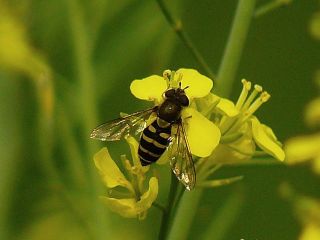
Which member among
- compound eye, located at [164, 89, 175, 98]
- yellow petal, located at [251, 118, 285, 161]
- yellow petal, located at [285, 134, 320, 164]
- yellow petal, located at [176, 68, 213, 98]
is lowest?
yellow petal, located at [285, 134, 320, 164]

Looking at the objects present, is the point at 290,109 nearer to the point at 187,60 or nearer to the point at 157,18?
the point at 187,60

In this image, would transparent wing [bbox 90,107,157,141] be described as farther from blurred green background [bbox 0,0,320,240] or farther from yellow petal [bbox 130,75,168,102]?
blurred green background [bbox 0,0,320,240]

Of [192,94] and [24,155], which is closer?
[192,94]

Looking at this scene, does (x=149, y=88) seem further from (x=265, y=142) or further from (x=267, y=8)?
(x=267, y=8)

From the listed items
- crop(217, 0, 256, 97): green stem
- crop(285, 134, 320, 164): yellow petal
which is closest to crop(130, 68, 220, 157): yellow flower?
crop(217, 0, 256, 97): green stem

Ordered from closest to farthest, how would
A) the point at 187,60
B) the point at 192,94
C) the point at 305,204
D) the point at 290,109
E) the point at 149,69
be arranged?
the point at 192,94 < the point at 305,204 < the point at 149,69 < the point at 187,60 < the point at 290,109

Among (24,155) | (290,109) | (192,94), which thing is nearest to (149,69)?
(24,155)
